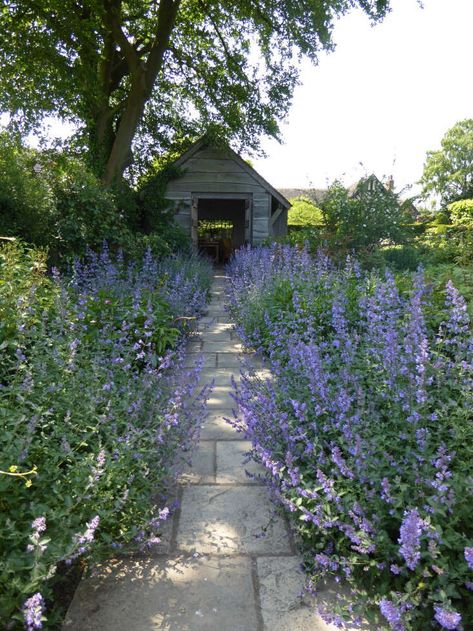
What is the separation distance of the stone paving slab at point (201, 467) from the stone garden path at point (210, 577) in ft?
0.06

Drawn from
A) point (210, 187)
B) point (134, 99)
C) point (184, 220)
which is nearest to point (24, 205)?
point (134, 99)

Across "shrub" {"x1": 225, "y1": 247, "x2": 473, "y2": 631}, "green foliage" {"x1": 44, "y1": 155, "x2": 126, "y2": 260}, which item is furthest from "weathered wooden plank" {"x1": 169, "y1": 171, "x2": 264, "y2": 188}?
"shrub" {"x1": 225, "y1": 247, "x2": 473, "y2": 631}

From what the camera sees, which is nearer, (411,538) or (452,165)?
(411,538)

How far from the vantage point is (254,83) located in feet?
48.6

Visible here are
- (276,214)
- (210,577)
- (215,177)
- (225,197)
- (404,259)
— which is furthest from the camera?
(276,214)

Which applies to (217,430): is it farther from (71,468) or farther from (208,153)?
(208,153)

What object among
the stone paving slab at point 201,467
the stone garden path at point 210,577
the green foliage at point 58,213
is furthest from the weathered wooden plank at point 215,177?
the stone garden path at point 210,577

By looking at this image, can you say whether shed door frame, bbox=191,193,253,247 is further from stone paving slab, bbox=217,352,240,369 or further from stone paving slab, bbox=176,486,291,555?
stone paving slab, bbox=176,486,291,555

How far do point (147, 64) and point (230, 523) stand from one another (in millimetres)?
12946

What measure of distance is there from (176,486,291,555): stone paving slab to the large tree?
36.9 ft

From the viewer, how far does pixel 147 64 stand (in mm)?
12750

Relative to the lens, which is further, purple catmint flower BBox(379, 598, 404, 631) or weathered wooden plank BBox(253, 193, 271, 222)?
weathered wooden plank BBox(253, 193, 271, 222)

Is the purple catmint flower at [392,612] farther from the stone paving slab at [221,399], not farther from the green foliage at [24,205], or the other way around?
the green foliage at [24,205]

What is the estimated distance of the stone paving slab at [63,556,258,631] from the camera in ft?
5.95
